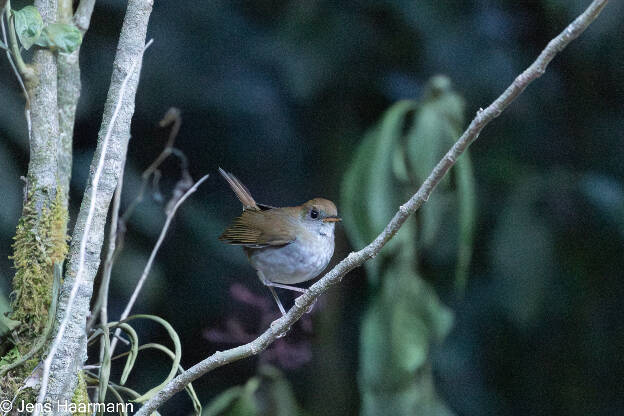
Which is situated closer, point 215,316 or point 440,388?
point 440,388

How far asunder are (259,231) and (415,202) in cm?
56

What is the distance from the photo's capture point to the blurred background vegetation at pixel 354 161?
1.95 metres

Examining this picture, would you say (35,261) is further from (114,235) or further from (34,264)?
(114,235)

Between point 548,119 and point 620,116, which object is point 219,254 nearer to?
point 548,119

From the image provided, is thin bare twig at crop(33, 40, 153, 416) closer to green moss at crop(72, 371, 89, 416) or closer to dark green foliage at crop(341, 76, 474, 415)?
green moss at crop(72, 371, 89, 416)

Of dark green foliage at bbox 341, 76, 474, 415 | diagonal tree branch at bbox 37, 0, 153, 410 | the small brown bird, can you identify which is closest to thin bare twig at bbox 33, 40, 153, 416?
diagonal tree branch at bbox 37, 0, 153, 410

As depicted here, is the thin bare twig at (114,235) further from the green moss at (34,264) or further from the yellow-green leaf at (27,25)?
the yellow-green leaf at (27,25)

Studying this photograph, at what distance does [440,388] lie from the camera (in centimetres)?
193

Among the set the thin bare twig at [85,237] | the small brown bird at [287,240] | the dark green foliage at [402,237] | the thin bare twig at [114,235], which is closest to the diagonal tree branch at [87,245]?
the thin bare twig at [85,237]

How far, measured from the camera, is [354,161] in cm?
186

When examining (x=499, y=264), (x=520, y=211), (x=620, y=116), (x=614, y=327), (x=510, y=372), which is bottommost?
(x=510, y=372)

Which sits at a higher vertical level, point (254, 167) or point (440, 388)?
point (254, 167)

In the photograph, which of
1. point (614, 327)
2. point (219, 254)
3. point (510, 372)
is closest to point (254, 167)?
point (219, 254)

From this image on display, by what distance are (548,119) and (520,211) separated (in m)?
0.30
